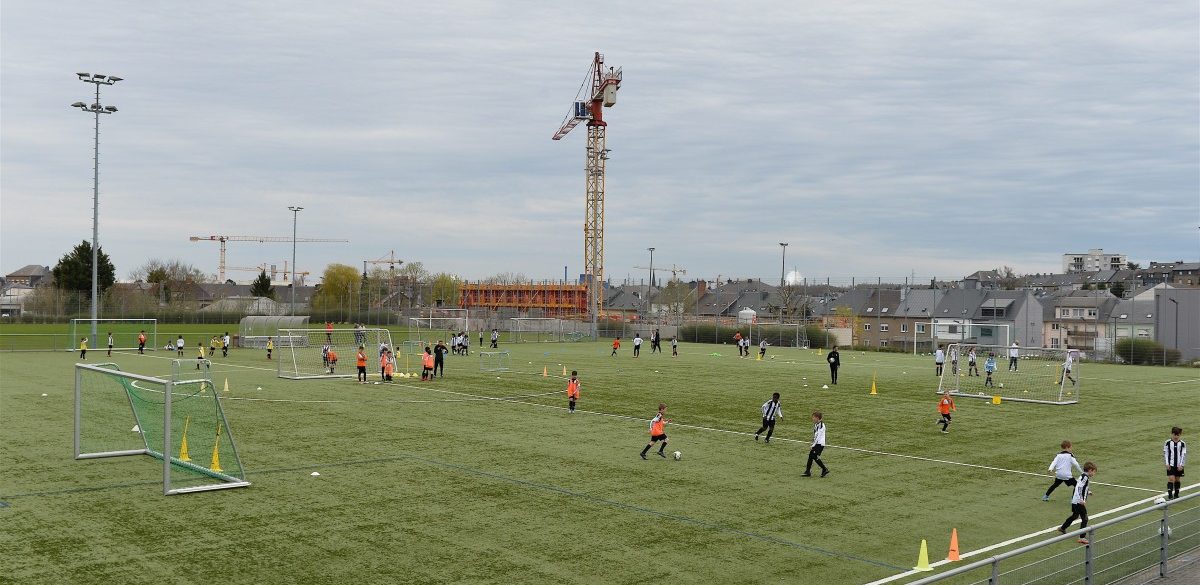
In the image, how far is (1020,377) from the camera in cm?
4534

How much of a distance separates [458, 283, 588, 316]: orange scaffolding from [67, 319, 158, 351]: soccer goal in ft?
249

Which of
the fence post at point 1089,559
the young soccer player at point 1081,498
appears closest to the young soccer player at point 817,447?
the young soccer player at point 1081,498

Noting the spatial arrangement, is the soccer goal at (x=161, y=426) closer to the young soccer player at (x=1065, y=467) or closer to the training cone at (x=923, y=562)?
the training cone at (x=923, y=562)

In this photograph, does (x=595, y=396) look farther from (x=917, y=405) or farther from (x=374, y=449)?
(x=374, y=449)

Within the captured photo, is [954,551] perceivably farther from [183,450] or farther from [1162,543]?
[183,450]

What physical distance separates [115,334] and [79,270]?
41.1 m

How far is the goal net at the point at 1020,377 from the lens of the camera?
121 feet

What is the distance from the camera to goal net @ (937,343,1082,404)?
36991 millimetres

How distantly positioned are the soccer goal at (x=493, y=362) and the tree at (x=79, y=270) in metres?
63.1

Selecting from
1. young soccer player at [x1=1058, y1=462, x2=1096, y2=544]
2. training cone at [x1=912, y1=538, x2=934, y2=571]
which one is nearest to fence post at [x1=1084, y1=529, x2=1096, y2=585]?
training cone at [x1=912, y1=538, x2=934, y2=571]

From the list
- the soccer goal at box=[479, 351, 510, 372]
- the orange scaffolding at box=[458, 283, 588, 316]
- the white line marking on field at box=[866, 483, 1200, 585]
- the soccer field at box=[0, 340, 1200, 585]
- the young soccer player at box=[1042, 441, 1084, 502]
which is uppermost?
the orange scaffolding at box=[458, 283, 588, 316]

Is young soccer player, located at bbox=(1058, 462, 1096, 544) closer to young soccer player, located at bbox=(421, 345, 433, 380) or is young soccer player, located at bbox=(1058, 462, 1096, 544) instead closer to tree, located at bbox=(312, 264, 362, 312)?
young soccer player, located at bbox=(421, 345, 433, 380)

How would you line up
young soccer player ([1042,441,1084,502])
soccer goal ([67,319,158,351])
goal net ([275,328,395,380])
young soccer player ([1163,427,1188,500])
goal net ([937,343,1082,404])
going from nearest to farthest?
young soccer player ([1042,441,1084,502])
young soccer player ([1163,427,1188,500])
goal net ([937,343,1082,404])
goal net ([275,328,395,380])
soccer goal ([67,319,158,351])

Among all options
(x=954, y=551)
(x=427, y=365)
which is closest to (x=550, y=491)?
(x=954, y=551)
